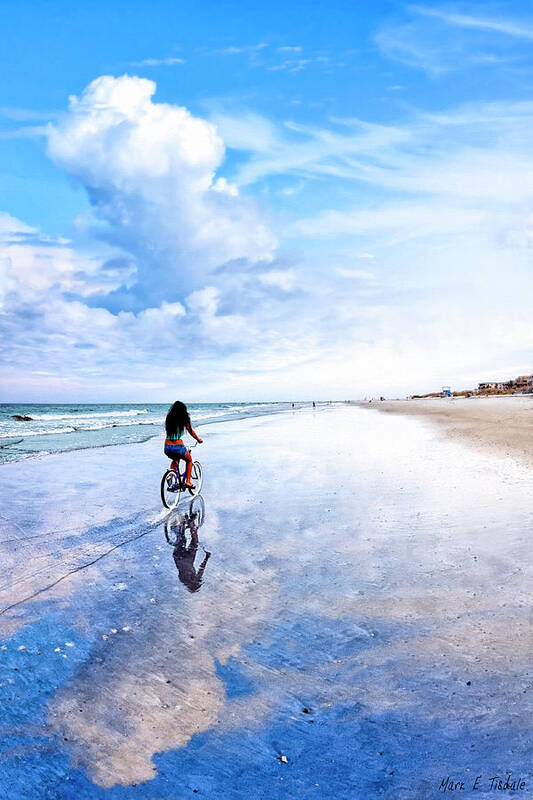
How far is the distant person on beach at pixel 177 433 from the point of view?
1109cm

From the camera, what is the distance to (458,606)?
5531 millimetres

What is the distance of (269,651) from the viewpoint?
469 centimetres

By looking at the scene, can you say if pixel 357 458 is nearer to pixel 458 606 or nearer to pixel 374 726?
pixel 458 606

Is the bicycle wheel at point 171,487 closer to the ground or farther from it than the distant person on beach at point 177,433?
closer to the ground

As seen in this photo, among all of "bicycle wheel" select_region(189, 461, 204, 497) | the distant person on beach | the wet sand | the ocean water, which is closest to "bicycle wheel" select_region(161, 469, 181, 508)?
the distant person on beach

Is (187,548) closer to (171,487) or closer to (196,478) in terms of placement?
(171,487)

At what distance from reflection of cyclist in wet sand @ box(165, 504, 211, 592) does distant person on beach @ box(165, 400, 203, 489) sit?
3.48ft

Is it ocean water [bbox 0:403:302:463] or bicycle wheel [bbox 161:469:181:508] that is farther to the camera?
ocean water [bbox 0:403:302:463]

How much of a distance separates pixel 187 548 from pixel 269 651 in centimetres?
364

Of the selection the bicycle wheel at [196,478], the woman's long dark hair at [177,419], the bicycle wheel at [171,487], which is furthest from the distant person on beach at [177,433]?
the bicycle wheel at [196,478]

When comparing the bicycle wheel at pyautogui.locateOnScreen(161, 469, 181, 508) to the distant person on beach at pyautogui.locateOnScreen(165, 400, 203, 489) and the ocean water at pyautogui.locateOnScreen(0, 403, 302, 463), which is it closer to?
the distant person on beach at pyautogui.locateOnScreen(165, 400, 203, 489)

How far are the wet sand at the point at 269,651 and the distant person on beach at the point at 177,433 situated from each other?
147 centimetres

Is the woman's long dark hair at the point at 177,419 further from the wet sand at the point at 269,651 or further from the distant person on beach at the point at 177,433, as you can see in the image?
the wet sand at the point at 269,651

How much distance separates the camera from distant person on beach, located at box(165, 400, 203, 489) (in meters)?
11.1
